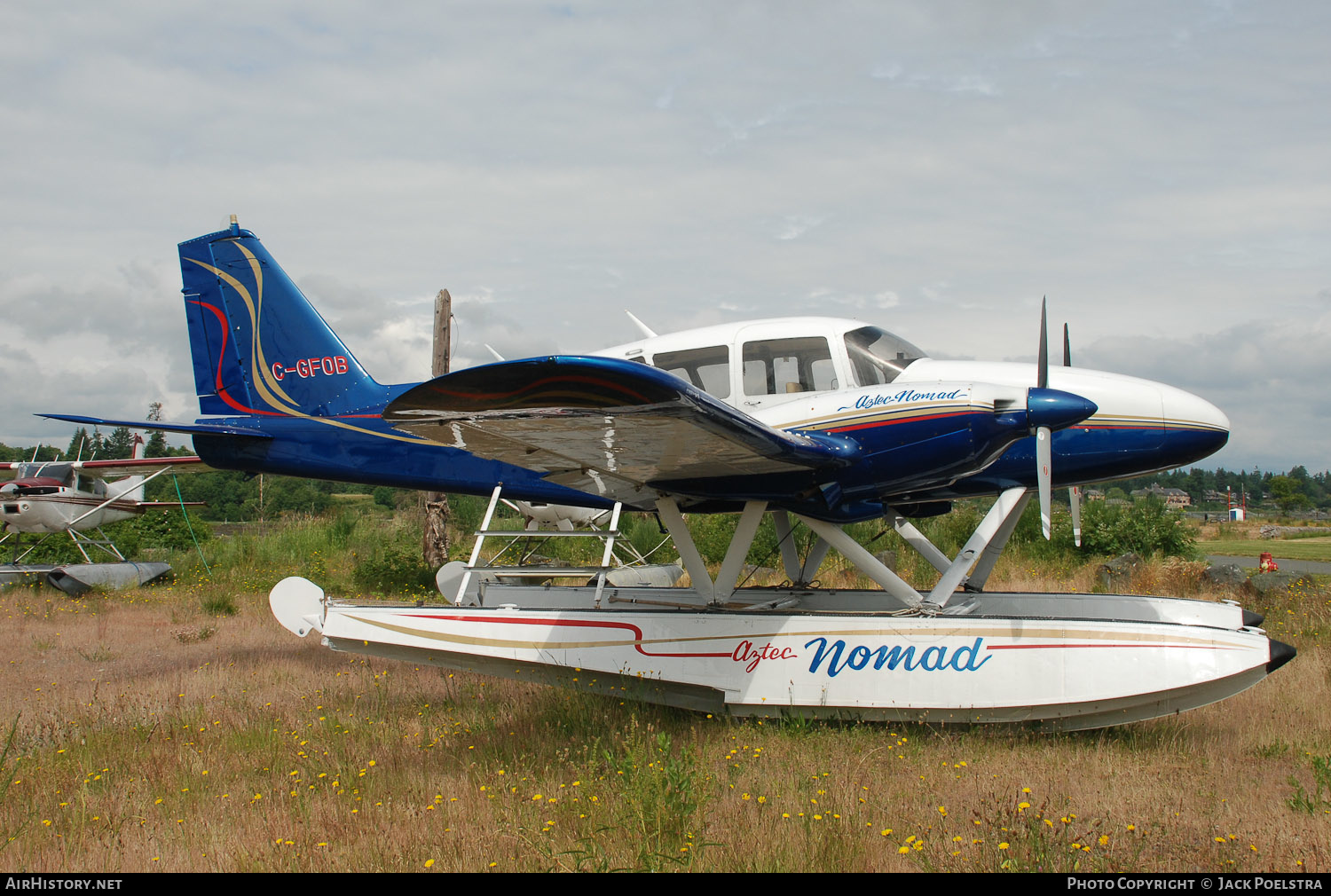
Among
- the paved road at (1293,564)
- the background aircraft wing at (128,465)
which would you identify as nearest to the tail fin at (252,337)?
the background aircraft wing at (128,465)

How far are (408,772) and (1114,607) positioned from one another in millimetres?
5377

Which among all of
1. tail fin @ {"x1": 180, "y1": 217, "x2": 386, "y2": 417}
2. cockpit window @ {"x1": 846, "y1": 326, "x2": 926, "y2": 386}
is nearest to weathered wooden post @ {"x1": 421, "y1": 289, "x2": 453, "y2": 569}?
tail fin @ {"x1": 180, "y1": 217, "x2": 386, "y2": 417}

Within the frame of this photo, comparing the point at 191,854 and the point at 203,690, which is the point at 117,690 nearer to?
the point at 203,690

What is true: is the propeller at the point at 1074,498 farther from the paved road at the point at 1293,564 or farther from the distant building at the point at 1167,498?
the paved road at the point at 1293,564

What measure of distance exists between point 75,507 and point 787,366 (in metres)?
14.1

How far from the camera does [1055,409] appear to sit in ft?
17.0

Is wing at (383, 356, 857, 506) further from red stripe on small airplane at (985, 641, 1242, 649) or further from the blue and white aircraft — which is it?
red stripe on small airplane at (985, 641, 1242, 649)

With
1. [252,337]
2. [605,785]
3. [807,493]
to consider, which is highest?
[252,337]

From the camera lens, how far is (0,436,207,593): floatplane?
12.7 metres

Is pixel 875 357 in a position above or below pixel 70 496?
above

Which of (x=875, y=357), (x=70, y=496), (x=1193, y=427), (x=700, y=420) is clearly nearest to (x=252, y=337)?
(x=700, y=420)

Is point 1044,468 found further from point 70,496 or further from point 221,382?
point 70,496

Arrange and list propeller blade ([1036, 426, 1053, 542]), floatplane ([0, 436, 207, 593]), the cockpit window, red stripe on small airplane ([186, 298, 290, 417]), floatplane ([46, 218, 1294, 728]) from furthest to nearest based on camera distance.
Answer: floatplane ([0, 436, 207, 593]) → red stripe on small airplane ([186, 298, 290, 417]) → the cockpit window → propeller blade ([1036, 426, 1053, 542]) → floatplane ([46, 218, 1294, 728])
